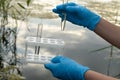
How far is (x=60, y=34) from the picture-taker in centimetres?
313

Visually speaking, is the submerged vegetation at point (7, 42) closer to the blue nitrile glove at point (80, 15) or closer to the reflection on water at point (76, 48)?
the reflection on water at point (76, 48)

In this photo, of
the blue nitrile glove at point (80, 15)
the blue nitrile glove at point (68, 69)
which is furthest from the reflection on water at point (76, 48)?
the blue nitrile glove at point (68, 69)

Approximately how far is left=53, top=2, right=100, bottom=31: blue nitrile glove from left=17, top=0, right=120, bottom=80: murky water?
59 cm

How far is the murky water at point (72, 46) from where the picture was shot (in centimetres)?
255

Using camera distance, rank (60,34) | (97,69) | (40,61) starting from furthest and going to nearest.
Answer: (60,34) → (97,69) → (40,61)

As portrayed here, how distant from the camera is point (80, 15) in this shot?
2.06m

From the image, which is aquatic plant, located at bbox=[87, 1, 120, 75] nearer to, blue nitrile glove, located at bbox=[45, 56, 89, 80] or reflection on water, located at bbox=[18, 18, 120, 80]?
reflection on water, located at bbox=[18, 18, 120, 80]

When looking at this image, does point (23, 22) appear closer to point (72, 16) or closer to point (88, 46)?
point (88, 46)

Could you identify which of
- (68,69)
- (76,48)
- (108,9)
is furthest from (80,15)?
(108,9)

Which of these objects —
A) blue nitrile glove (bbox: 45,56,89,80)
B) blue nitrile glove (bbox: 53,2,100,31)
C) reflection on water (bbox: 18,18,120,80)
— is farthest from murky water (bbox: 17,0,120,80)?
blue nitrile glove (bbox: 45,56,89,80)

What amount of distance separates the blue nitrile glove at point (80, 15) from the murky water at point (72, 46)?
59 centimetres

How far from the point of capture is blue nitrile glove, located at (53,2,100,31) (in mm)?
2005

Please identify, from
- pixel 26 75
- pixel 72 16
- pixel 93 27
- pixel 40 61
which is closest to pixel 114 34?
pixel 93 27

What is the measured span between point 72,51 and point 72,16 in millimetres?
769
